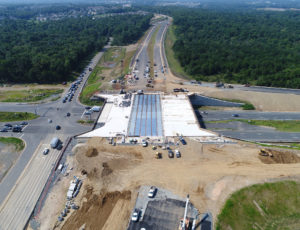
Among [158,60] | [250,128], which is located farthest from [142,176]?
[158,60]

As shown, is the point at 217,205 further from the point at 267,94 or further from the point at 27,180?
the point at 267,94

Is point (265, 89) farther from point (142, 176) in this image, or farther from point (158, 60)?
point (142, 176)

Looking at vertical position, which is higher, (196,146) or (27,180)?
(196,146)

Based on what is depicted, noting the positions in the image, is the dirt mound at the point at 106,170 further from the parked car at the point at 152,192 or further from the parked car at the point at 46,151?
the parked car at the point at 46,151

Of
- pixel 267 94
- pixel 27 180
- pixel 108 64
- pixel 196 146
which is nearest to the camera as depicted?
pixel 27 180

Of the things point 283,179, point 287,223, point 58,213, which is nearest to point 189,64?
point 283,179

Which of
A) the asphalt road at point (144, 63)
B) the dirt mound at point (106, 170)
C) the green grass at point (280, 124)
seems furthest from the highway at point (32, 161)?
the green grass at point (280, 124)
